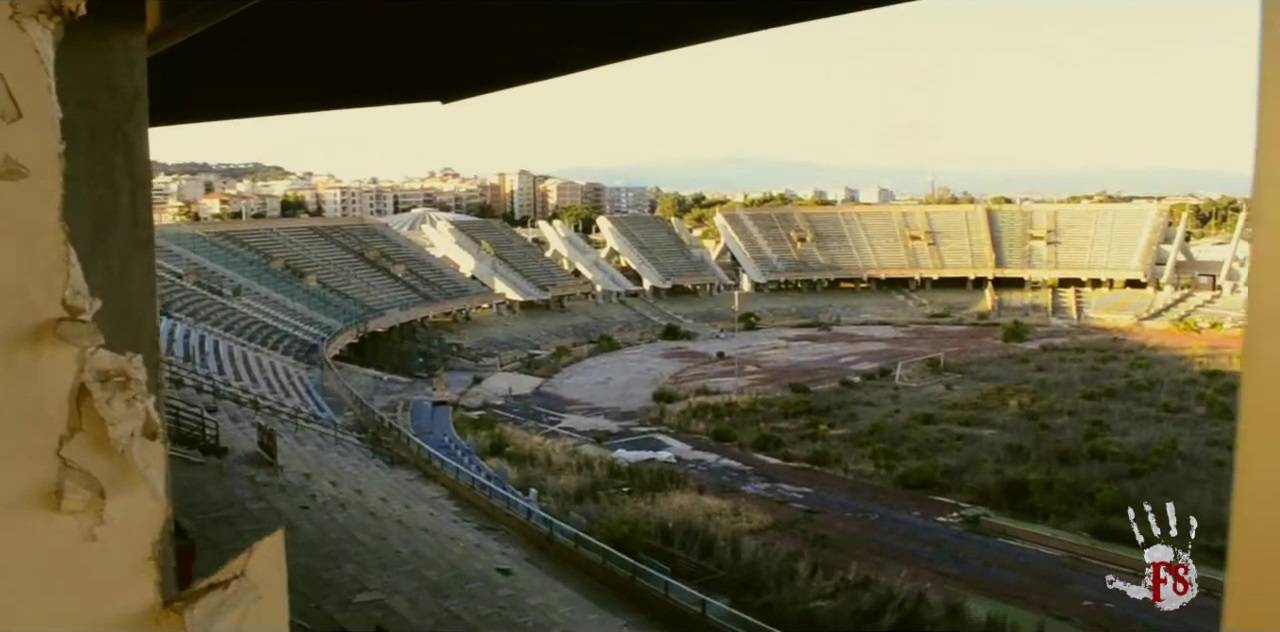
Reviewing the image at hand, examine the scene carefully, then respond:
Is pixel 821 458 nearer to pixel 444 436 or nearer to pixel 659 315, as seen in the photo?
pixel 444 436

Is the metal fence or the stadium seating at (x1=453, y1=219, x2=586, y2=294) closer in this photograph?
the metal fence

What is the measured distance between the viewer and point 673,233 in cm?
3356

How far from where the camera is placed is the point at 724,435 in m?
12.6

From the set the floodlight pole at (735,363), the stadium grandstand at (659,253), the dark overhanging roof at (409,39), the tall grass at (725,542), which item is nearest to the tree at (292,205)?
the stadium grandstand at (659,253)

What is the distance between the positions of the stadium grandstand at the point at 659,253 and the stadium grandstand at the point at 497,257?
271 centimetres

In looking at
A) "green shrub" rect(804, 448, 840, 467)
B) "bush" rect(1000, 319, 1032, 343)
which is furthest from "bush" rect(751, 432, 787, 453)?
"bush" rect(1000, 319, 1032, 343)

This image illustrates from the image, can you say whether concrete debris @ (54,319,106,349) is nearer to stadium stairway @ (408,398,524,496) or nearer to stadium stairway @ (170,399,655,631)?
stadium stairway @ (170,399,655,631)

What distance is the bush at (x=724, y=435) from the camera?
1246 centimetres

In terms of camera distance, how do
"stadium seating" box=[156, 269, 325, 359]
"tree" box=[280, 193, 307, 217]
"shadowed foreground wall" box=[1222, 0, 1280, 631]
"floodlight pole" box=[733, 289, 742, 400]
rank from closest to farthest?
1. "shadowed foreground wall" box=[1222, 0, 1280, 631]
2. "stadium seating" box=[156, 269, 325, 359]
3. "floodlight pole" box=[733, 289, 742, 400]
4. "tree" box=[280, 193, 307, 217]

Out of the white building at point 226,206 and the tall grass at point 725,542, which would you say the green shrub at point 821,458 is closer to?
the tall grass at point 725,542

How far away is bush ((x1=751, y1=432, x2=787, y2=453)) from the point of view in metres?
11.9

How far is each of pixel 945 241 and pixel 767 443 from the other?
76.1 ft

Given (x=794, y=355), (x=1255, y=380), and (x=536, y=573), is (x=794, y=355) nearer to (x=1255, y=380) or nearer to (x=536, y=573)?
(x=536, y=573)

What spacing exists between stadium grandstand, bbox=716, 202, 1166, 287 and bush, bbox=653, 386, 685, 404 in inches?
631
